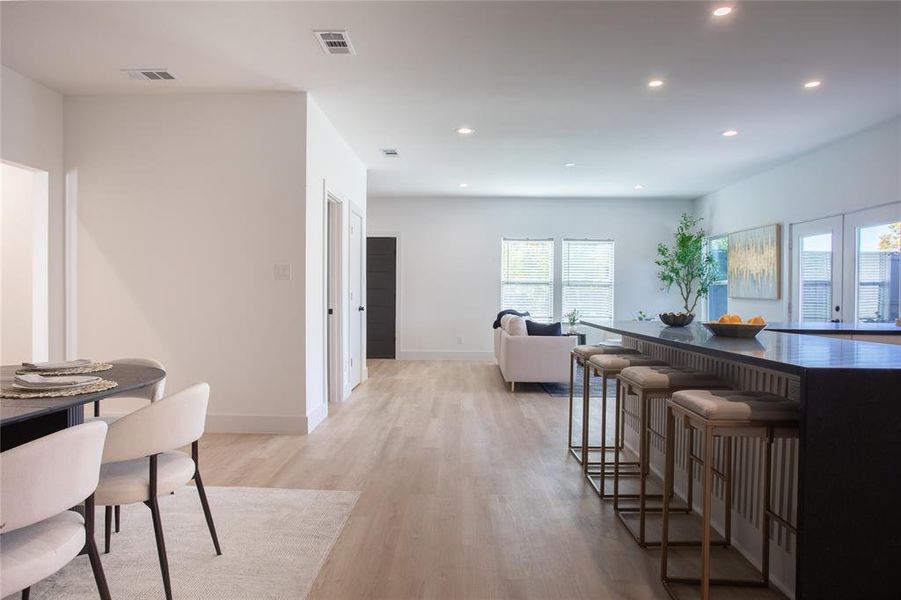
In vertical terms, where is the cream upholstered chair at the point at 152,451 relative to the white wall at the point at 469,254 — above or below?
below

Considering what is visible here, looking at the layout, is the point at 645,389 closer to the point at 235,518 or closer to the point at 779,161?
the point at 235,518

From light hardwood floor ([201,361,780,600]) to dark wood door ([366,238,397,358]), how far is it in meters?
3.37

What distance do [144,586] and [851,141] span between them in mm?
6562

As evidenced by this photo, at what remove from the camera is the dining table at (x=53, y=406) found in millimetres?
1481

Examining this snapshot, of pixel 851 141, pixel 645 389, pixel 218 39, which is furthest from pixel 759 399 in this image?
pixel 851 141

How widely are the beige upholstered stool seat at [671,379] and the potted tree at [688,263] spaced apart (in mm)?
5690

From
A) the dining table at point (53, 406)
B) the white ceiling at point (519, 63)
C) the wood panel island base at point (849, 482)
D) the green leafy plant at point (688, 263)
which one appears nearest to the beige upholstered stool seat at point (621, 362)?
the wood panel island base at point (849, 482)

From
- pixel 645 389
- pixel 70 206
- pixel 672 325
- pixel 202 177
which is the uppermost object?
pixel 202 177

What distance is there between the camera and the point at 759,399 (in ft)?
5.60

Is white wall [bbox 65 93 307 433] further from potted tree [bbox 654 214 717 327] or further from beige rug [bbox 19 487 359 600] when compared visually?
potted tree [bbox 654 214 717 327]

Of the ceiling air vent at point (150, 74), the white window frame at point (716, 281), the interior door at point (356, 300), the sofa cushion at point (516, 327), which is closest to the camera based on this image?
the ceiling air vent at point (150, 74)

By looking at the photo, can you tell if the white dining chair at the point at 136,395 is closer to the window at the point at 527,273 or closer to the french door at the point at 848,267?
the french door at the point at 848,267

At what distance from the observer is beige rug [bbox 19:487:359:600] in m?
1.85

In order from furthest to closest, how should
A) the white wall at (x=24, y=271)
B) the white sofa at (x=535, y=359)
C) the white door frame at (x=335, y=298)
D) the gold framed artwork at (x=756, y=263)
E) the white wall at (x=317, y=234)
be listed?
the gold framed artwork at (x=756, y=263) < the white sofa at (x=535, y=359) < the white door frame at (x=335, y=298) < the white wall at (x=317, y=234) < the white wall at (x=24, y=271)
